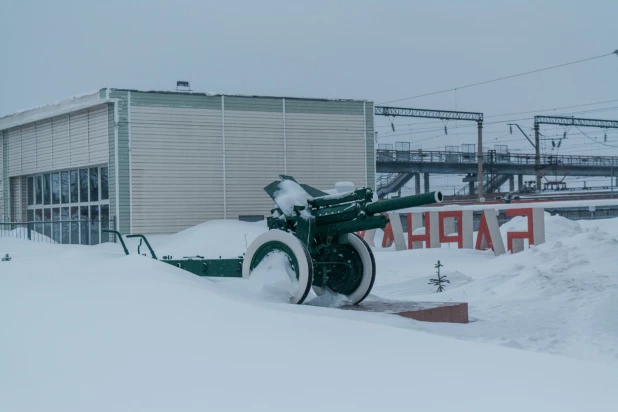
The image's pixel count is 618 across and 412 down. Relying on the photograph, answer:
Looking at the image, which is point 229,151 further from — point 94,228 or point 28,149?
point 28,149

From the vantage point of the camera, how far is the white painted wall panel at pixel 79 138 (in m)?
24.9

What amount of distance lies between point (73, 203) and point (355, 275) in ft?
60.6

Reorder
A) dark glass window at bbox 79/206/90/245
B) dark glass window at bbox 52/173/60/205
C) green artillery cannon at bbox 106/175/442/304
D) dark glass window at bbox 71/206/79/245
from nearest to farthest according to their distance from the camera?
green artillery cannon at bbox 106/175/442/304 → dark glass window at bbox 79/206/90/245 → dark glass window at bbox 71/206/79/245 → dark glass window at bbox 52/173/60/205

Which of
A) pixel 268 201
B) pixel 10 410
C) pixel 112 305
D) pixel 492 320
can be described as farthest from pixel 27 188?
pixel 10 410

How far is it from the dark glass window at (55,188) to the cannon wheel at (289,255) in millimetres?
19303

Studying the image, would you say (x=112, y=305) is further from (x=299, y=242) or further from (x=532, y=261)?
(x=532, y=261)

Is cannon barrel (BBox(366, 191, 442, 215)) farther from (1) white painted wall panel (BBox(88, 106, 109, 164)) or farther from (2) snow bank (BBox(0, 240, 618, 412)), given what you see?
(1) white painted wall panel (BBox(88, 106, 109, 164))

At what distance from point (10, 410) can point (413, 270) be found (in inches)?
594

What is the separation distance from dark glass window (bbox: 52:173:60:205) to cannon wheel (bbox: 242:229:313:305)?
19303 millimetres

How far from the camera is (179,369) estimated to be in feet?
15.6

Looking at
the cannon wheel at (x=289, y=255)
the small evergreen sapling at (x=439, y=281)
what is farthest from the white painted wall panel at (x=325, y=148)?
the cannon wheel at (x=289, y=255)

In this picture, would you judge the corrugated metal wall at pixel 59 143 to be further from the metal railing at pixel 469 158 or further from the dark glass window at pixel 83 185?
the metal railing at pixel 469 158

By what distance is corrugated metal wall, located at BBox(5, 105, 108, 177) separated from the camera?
79.9 feet

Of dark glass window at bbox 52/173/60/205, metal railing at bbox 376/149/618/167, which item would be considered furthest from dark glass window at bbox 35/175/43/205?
metal railing at bbox 376/149/618/167
